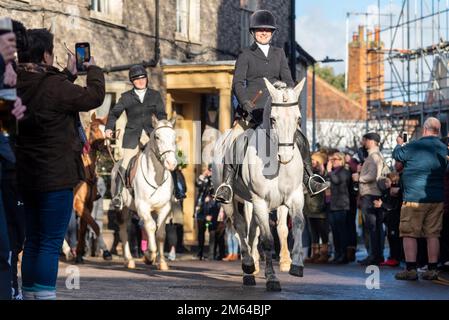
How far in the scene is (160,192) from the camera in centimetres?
1800

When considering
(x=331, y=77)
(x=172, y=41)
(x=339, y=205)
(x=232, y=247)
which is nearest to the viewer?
(x=339, y=205)

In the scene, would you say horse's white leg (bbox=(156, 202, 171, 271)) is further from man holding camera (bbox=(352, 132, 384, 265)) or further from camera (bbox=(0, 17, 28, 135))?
camera (bbox=(0, 17, 28, 135))

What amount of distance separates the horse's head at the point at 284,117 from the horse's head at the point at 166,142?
4053 mm

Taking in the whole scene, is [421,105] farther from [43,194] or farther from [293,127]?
[43,194]

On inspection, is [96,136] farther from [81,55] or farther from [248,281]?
[81,55]

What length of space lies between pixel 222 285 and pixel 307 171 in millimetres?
1785

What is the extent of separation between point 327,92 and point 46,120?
7947cm

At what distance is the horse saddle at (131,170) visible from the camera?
59.7 feet

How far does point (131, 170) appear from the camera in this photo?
18.3 m

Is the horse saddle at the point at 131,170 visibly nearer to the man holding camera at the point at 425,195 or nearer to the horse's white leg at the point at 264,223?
the man holding camera at the point at 425,195

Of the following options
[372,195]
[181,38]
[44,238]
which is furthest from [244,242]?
[181,38]
